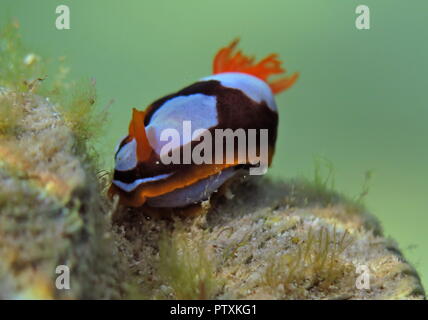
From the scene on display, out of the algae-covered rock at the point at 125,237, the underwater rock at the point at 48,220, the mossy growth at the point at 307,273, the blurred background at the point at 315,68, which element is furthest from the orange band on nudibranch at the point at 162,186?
the blurred background at the point at 315,68

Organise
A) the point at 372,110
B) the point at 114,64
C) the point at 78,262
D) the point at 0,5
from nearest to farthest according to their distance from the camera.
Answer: the point at 78,262 → the point at 372,110 → the point at 0,5 → the point at 114,64

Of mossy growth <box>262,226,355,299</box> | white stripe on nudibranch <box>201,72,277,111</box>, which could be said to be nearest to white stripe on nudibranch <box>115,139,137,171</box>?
white stripe on nudibranch <box>201,72,277,111</box>

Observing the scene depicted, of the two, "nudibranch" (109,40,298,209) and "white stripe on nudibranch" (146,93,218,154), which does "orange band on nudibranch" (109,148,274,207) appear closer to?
"nudibranch" (109,40,298,209)

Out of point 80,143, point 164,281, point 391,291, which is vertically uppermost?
point 80,143

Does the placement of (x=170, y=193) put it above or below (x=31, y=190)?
below

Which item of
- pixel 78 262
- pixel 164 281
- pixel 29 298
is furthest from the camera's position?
pixel 164 281

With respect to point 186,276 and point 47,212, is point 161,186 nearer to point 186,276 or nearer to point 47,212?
point 186,276

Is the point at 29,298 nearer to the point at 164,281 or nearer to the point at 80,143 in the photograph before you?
the point at 164,281

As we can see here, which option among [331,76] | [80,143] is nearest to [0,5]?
[331,76]

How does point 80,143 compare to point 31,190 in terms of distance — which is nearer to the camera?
point 31,190
